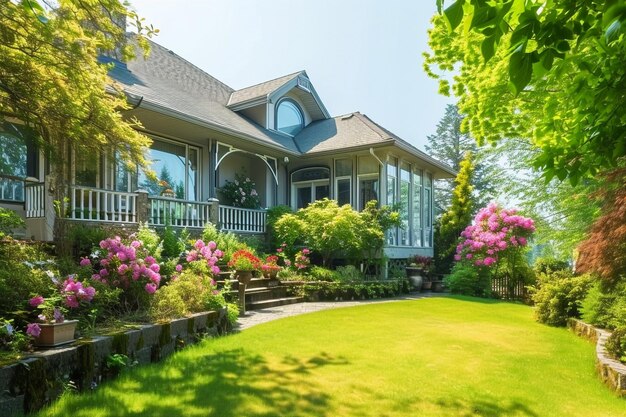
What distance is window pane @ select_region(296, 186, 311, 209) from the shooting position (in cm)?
1670

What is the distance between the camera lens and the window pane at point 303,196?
16703mm

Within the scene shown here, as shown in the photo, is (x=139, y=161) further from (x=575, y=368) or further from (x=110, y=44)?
(x=575, y=368)

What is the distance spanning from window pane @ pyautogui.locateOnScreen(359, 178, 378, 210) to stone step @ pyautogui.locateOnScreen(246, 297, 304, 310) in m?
6.19

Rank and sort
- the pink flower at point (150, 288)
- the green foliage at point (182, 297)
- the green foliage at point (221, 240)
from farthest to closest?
the green foliage at point (221, 240)
the green foliage at point (182, 297)
the pink flower at point (150, 288)

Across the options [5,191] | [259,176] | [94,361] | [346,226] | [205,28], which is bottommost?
[94,361]

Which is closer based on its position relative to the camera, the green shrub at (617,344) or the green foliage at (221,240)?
the green shrub at (617,344)

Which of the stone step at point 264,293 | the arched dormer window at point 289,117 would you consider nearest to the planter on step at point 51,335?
the stone step at point 264,293

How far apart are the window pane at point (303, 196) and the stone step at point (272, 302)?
6724 mm

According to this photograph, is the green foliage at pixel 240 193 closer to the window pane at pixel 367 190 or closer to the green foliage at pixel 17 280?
the window pane at pixel 367 190

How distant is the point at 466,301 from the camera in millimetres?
11648

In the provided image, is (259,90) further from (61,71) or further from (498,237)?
(61,71)

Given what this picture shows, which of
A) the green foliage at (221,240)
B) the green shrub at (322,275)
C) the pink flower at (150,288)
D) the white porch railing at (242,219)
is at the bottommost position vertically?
the green shrub at (322,275)

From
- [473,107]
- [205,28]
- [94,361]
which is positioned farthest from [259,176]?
[94,361]

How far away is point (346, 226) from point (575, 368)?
785cm
